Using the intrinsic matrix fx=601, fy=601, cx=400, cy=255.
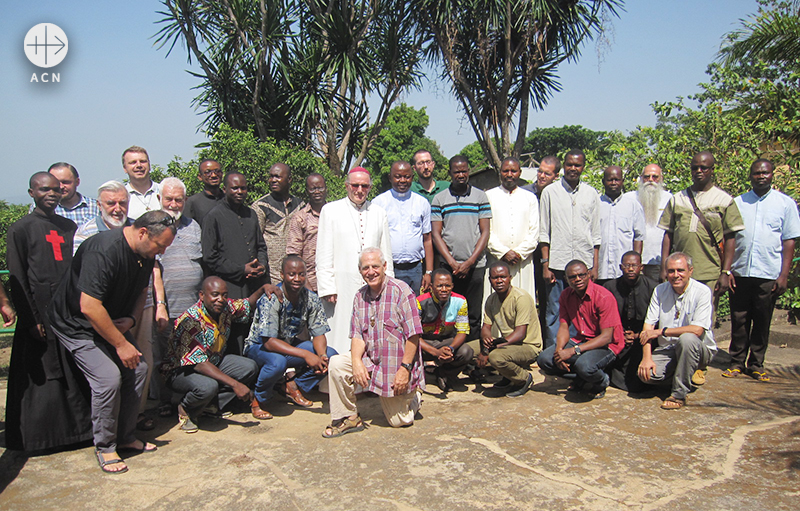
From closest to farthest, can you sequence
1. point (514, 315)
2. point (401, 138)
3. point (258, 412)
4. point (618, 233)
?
point (258, 412), point (514, 315), point (618, 233), point (401, 138)

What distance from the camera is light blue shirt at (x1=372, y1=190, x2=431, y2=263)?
5391mm

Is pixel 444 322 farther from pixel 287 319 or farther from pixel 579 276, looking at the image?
pixel 287 319

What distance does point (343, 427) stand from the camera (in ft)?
13.5

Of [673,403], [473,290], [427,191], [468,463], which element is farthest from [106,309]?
[673,403]

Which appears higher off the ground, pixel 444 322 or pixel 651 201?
pixel 651 201

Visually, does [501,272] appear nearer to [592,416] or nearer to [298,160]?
[592,416]

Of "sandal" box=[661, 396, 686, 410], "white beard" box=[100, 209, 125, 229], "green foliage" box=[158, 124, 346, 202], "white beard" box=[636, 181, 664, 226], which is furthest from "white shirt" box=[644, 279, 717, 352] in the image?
"green foliage" box=[158, 124, 346, 202]

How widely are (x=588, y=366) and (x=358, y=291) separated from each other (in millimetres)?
1891

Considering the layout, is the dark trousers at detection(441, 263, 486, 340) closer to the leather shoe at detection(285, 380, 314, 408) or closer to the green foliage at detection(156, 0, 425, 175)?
the leather shoe at detection(285, 380, 314, 408)

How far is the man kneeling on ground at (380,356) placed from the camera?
163 inches

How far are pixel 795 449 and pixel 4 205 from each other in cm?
1804

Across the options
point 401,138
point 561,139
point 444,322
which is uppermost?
point 561,139

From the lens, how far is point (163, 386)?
15.5ft

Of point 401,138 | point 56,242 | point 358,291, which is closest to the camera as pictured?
point 56,242
